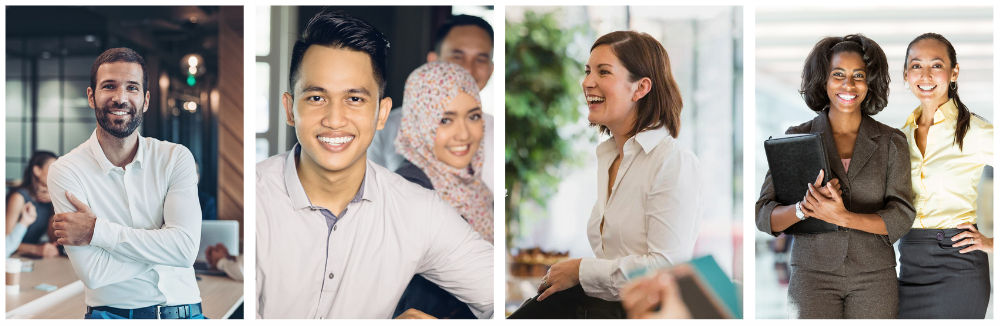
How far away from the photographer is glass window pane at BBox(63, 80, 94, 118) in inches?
145

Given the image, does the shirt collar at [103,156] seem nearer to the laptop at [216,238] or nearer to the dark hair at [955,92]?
the laptop at [216,238]

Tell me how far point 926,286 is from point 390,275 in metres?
2.61

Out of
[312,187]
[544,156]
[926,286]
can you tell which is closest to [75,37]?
[312,187]

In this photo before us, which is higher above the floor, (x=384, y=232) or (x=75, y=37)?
(x=75, y=37)

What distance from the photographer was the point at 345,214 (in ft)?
12.0

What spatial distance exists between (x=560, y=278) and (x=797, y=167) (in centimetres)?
127

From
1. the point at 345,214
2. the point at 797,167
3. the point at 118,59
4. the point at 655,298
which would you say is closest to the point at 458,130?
the point at 345,214

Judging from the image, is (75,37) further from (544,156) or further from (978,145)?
(978,145)

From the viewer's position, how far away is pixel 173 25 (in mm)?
3723

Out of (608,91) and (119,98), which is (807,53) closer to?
(608,91)

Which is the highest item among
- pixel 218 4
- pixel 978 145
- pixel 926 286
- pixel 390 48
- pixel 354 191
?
pixel 218 4

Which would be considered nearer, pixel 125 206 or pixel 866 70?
pixel 866 70

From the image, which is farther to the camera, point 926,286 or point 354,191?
point 354,191

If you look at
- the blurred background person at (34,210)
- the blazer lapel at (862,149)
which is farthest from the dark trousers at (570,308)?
the blurred background person at (34,210)
